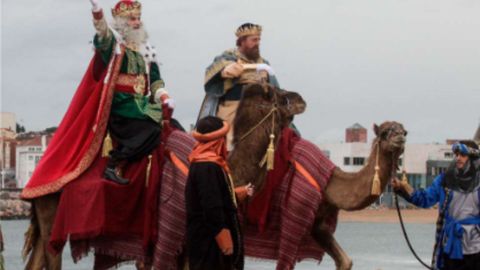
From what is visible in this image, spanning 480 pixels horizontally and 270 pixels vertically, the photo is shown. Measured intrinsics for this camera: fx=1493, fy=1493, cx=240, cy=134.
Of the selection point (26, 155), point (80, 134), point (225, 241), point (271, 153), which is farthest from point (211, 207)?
point (26, 155)

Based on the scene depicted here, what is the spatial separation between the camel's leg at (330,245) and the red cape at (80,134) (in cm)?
Result: 226

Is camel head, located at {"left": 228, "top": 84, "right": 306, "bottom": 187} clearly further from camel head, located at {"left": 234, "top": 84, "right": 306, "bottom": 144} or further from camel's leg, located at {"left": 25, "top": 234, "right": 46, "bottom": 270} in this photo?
camel's leg, located at {"left": 25, "top": 234, "right": 46, "bottom": 270}

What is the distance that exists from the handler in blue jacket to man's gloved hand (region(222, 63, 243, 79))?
2.08 meters

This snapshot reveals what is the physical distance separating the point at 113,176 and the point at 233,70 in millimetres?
1741

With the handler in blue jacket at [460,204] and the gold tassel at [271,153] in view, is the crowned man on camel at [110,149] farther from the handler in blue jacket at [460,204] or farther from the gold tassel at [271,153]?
the handler in blue jacket at [460,204]

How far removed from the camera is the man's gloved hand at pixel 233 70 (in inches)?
565

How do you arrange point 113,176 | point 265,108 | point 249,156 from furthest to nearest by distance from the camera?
point 113,176 < point 265,108 < point 249,156

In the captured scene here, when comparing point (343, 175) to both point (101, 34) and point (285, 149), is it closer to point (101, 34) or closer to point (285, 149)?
point (285, 149)

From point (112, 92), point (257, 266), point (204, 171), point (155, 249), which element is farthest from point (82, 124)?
point (257, 266)

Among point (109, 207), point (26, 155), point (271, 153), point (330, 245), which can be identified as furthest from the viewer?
point (26, 155)

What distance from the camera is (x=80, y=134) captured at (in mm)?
13750

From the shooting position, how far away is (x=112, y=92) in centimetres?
1361

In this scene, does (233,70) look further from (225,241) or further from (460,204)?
(225,241)

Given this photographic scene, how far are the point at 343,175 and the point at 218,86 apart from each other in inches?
64.5
